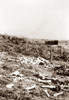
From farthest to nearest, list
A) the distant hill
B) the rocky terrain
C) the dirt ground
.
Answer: the distant hill < the rocky terrain < the dirt ground

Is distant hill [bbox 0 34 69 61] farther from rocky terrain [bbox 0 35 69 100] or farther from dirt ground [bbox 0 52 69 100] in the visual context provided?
dirt ground [bbox 0 52 69 100]

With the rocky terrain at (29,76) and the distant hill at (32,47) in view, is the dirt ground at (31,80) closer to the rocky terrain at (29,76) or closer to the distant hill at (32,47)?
the rocky terrain at (29,76)

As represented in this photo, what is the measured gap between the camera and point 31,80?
10.2 meters

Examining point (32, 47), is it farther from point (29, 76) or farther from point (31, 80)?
point (31, 80)

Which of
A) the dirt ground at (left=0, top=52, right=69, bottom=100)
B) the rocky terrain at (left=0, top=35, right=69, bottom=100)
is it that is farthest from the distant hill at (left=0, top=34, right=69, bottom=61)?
the dirt ground at (left=0, top=52, right=69, bottom=100)

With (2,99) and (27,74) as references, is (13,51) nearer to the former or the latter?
(27,74)

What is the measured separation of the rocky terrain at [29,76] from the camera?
8.75 metres

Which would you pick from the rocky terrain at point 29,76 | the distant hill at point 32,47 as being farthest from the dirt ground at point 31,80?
the distant hill at point 32,47

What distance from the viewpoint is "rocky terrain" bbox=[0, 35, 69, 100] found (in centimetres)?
875

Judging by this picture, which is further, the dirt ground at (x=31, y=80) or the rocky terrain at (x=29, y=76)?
the rocky terrain at (x=29, y=76)

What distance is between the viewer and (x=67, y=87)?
10.3m

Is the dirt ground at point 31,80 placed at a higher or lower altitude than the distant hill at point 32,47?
lower

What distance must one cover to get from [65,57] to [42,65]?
15.4 ft

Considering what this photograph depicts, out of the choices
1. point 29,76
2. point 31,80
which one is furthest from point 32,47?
point 31,80
